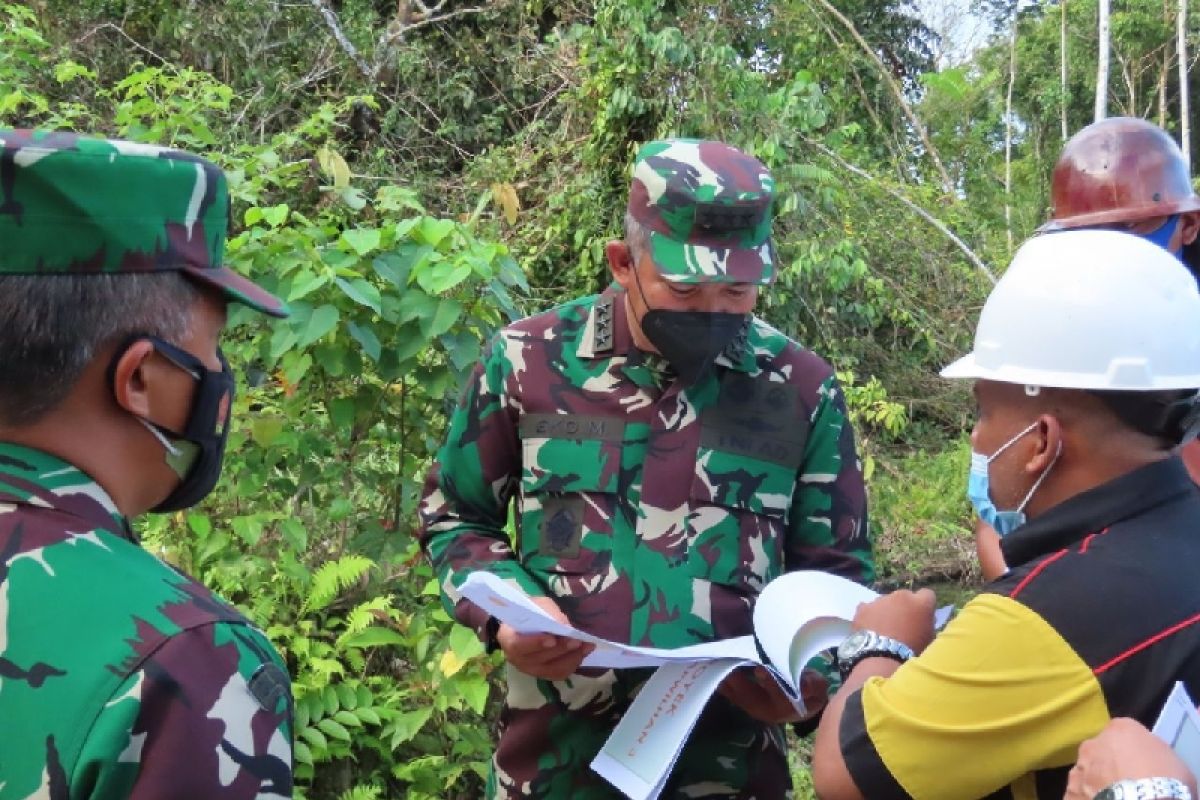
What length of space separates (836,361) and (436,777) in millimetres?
5916

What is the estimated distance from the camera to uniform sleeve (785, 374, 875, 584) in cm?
224

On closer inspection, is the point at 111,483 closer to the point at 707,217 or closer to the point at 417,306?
the point at 707,217

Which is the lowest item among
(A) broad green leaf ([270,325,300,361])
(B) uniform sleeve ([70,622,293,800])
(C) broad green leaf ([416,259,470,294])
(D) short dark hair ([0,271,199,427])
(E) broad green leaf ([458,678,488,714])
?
(E) broad green leaf ([458,678,488,714])

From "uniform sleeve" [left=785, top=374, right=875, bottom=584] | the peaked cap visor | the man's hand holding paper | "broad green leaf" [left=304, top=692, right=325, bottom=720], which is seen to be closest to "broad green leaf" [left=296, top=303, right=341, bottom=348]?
"broad green leaf" [left=304, top=692, right=325, bottom=720]

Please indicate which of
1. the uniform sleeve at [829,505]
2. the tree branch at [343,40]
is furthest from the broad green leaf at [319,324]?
the tree branch at [343,40]

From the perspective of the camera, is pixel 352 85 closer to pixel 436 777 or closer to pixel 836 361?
pixel 836 361

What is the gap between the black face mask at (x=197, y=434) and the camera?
1.24 meters

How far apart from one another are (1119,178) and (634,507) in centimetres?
182

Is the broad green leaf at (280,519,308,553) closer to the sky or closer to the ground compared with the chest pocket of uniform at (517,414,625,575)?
closer to the ground

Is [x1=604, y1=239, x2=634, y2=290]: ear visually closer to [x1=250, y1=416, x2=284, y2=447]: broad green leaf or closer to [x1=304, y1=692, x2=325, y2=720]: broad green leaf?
[x1=250, y1=416, x2=284, y2=447]: broad green leaf

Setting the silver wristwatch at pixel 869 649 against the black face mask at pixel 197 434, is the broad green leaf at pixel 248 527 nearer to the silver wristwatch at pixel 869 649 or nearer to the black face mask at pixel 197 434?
the black face mask at pixel 197 434

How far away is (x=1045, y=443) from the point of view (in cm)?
156

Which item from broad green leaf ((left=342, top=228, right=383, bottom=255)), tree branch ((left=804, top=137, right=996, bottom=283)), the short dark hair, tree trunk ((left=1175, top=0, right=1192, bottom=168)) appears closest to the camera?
the short dark hair

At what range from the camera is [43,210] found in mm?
1110
